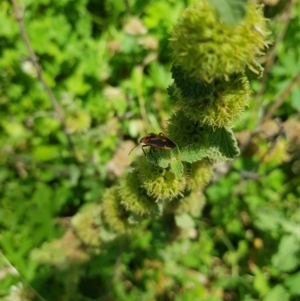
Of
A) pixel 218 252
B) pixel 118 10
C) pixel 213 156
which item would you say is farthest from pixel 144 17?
pixel 213 156

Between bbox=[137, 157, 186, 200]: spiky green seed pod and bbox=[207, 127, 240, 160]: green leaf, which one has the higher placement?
bbox=[207, 127, 240, 160]: green leaf

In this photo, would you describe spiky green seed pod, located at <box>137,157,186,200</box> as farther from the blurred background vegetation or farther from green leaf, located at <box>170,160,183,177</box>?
the blurred background vegetation

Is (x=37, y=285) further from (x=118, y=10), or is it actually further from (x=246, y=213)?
(x=118, y=10)

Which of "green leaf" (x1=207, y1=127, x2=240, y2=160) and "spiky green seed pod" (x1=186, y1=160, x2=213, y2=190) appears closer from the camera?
"green leaf" (x1=207, y1=127, x2=240, y2=160)

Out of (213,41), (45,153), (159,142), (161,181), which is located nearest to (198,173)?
(161,181)

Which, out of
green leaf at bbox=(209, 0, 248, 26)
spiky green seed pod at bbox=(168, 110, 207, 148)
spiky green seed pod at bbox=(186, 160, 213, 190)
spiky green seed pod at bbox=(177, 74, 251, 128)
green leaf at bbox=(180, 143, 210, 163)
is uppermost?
green leaf at bbox=(209, 0, 248, 26)

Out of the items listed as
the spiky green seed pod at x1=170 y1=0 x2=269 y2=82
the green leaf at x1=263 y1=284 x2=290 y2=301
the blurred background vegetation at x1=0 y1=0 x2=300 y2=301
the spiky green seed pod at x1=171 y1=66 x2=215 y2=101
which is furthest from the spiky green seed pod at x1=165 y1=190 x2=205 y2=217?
the spiky green seed pod at x1=170 y1=0 x2=269 y2=82

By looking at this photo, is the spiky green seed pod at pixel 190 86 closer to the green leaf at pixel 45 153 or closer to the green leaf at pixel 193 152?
the green leaf at pixel 193 152
